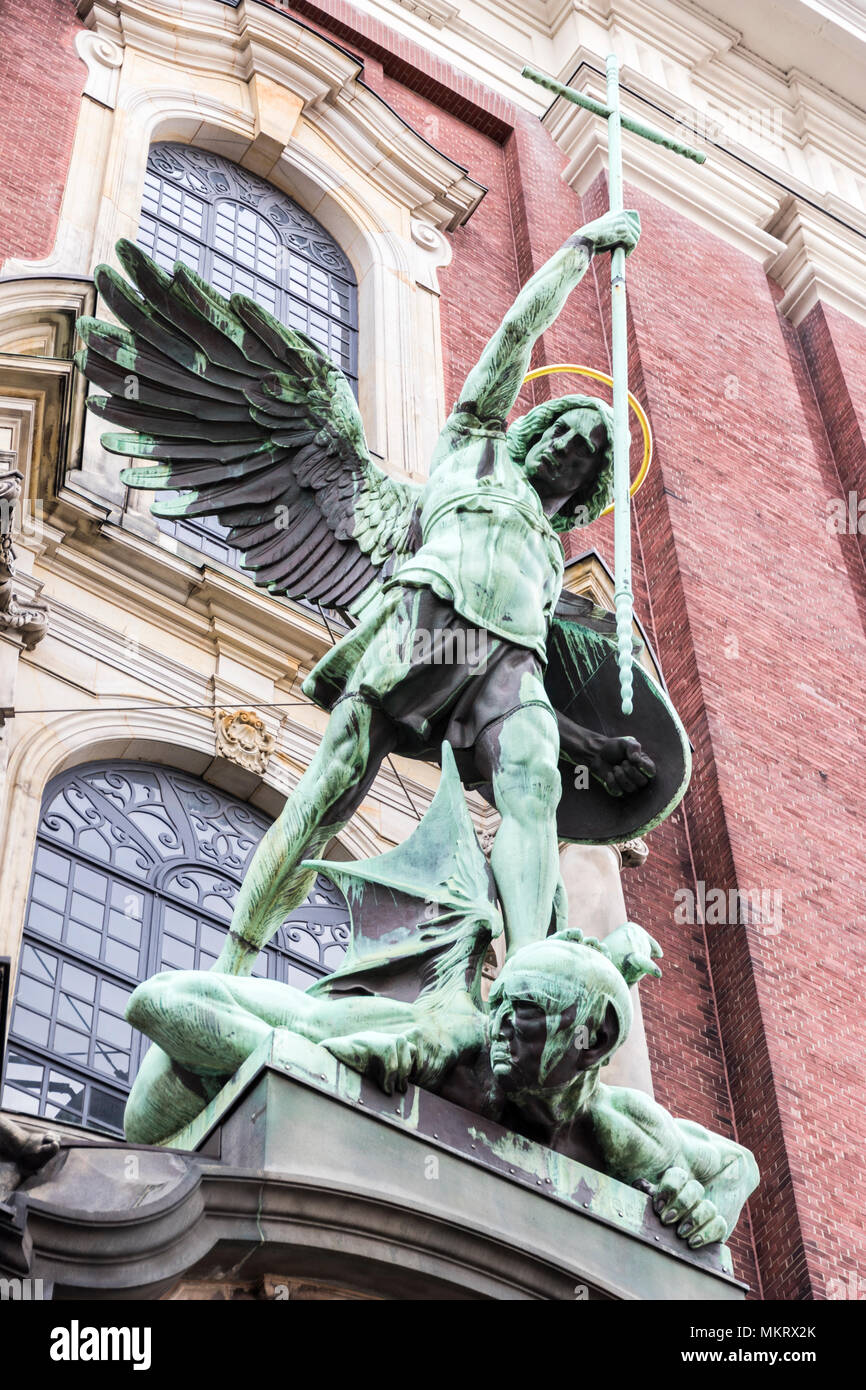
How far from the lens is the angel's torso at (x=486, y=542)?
684 cm

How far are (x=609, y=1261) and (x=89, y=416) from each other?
6945 mm

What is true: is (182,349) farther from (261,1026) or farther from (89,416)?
(89,416)

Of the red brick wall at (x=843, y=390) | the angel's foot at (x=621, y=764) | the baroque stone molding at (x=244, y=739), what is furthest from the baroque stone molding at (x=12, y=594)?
the red brick wall at (x=843, y=390)

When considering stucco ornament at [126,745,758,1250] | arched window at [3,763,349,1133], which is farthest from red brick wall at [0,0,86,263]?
stucco ornament at [126,745,758,1250]

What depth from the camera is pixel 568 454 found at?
7.35m

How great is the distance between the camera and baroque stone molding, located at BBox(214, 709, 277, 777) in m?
10.8

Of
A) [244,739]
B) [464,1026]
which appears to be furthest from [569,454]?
[244,739]

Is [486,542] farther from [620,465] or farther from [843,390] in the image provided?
[843,390]

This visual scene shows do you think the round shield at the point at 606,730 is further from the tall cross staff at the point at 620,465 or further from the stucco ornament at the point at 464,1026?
the stucco ornament at the point at 464,1026

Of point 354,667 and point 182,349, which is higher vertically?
point 182,349

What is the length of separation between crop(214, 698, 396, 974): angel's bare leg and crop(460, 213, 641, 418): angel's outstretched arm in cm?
135

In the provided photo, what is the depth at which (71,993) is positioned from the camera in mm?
9297

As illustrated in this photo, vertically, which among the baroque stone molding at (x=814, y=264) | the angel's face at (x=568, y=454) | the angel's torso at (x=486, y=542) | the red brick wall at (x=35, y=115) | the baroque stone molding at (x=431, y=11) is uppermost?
the baroque stone molding at (x=431, y=11)
